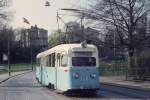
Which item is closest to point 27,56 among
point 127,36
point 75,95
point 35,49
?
point 35,49

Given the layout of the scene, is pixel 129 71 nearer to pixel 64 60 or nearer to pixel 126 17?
pixel 126 17

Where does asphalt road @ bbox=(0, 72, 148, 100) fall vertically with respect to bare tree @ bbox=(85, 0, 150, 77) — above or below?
below

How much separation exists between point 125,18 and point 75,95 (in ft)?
80.5

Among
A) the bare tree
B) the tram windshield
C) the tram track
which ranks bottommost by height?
the tram track

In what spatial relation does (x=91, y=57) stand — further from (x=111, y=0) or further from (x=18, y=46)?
(x=18, y=46)

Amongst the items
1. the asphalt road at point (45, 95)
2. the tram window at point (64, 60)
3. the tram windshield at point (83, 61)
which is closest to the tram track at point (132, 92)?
the asphalt road at point (45, 95)

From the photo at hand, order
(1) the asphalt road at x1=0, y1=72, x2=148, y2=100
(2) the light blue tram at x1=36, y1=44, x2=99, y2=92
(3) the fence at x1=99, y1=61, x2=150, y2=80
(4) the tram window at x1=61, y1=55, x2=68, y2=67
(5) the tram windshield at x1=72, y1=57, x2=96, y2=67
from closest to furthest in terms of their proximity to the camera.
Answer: (1) the asphalt road at x1=0, y1=72, x2=148, y2=100, (2) the light blue tram at x1=36, y1=44, x2=99, y2=92, (5) the tram windshield at x1=72, y1=57, x2=96, y2=67, (4) the tram window at x1=61, y1=55, x2=68, y2=67, (3) the fence at x1=99, y1=61, x2=150, y2=80

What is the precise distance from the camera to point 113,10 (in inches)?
2008

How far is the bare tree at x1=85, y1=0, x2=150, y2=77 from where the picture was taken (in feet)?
165

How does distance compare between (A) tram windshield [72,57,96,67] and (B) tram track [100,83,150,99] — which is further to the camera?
(B) tram track [100,83,150,99]

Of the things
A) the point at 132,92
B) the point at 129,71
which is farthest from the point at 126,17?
the point at 132,92

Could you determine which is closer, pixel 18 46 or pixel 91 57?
pixel 91 57

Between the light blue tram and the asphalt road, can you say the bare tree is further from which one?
the light blue tram

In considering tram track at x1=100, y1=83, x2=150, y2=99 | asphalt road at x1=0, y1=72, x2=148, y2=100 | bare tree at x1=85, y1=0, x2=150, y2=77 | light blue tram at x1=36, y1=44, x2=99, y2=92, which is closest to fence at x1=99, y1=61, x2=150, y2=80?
bare tree at x1=85, y1=0, x2=150, y2=77
